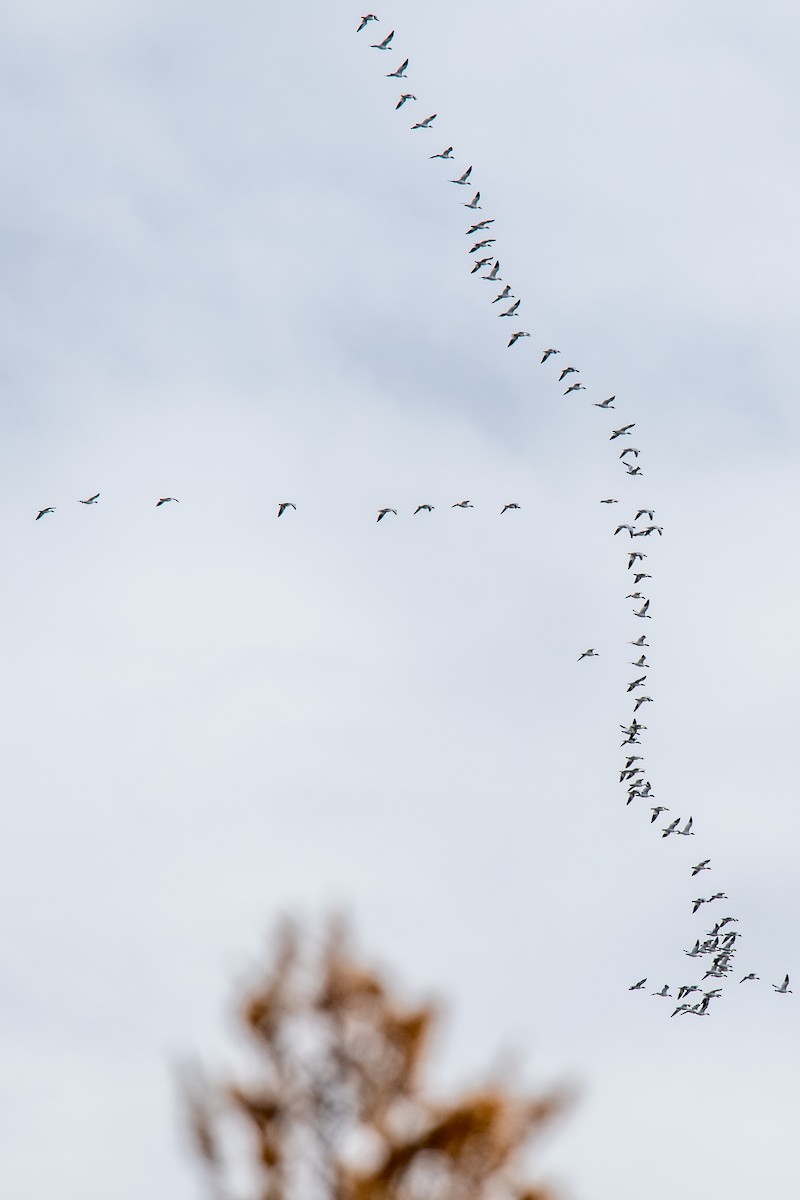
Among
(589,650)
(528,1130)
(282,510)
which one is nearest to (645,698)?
(589,650)

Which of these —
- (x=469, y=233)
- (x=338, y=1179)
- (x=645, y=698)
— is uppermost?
(x=469, y=233)

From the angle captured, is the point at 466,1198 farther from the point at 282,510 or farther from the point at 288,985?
the point at 282,510

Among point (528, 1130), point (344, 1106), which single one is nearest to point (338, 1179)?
point (344, 1106)

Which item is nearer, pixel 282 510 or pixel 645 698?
pixel 282 510

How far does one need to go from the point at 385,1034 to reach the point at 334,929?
1.23 meters

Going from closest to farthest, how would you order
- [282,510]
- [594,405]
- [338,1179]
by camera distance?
[338,1179], [282,510], [594,405]

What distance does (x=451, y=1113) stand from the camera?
23656 mm

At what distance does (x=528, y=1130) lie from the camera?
79.0 feet

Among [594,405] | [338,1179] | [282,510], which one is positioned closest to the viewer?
[338,1179]

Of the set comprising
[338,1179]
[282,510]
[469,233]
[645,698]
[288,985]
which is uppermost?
[469,233]

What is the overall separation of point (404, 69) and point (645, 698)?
22737 millimetres

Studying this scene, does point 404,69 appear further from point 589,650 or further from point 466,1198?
point 466,1198

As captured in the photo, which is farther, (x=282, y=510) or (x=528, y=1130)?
(x=282, y=510)

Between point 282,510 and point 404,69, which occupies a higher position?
point 404,69
